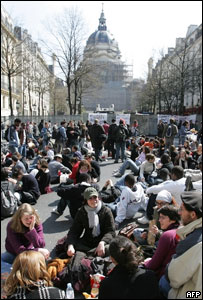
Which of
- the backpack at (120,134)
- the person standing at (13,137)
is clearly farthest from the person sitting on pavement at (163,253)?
the backpack at (120,134)

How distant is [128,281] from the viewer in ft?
7.92

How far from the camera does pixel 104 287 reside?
8.07 feet

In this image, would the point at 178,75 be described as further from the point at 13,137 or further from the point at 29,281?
the point at 29,281

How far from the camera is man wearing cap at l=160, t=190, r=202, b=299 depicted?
81.6 inches

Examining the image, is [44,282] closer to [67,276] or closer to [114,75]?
[67,276]

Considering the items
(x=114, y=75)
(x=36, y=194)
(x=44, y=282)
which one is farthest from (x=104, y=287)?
(x=114, y=75)

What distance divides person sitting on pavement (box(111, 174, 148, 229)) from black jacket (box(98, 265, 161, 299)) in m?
2.94

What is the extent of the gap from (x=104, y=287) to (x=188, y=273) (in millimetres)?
704

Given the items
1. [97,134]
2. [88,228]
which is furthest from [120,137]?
[88,228]

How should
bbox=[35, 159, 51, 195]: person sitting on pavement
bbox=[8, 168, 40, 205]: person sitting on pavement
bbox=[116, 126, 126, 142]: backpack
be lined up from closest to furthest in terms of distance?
bbox=[8, 168, 40, 205]: person sitting on pavement → bbox=[35, 159, 51, 195]: person sitting on pavement → bbox=[116, 126, 126, 142]: backpack

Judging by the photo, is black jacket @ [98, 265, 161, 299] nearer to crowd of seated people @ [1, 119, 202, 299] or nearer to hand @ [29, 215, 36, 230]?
crowd of seated people @ [1, 119, 202, 299]

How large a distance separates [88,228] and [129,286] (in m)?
2.09

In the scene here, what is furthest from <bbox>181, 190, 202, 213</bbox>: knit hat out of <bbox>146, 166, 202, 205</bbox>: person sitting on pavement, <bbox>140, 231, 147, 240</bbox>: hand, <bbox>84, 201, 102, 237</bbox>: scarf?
<bbox>146, 166, 202, 205</bbox>: person sitting on pavement
